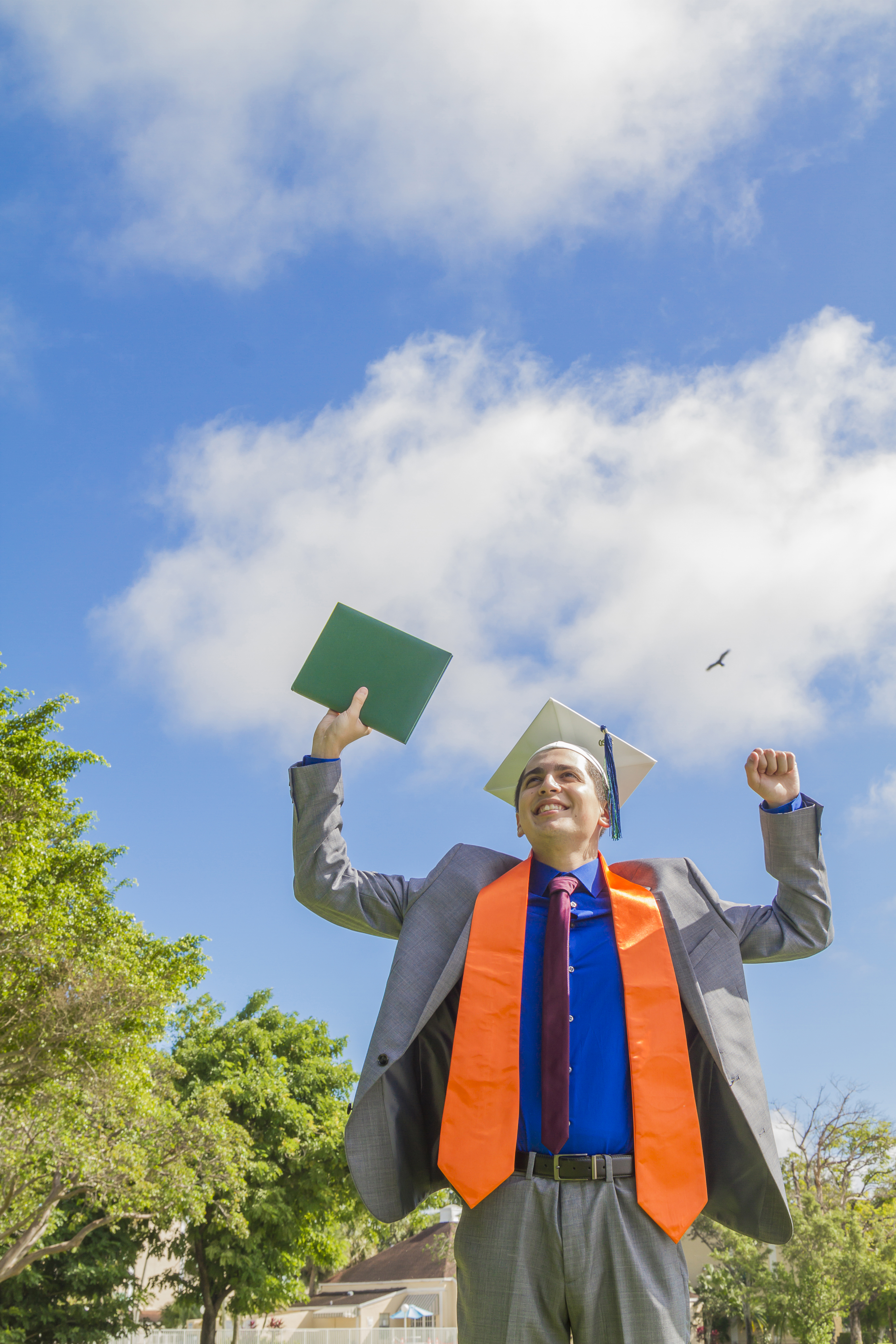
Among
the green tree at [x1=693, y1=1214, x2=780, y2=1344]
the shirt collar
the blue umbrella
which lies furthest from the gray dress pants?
the blue umbrella

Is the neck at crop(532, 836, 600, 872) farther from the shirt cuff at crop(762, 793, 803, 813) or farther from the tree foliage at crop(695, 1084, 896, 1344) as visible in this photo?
the tree foliage at crop(695, 1084, 896, 1344)

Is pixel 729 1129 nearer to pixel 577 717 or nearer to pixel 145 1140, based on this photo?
pixel 577 717

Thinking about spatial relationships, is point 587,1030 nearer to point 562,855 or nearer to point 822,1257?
point 562,855

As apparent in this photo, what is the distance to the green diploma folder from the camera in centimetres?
337

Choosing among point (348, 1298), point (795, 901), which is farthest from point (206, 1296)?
point (795, 901)

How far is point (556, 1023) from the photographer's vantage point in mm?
2697

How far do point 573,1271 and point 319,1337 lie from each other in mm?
32593

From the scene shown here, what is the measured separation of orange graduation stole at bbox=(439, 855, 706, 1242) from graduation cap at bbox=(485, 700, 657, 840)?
2.48 ft

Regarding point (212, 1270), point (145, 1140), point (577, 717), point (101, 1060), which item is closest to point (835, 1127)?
point (212, 1270)

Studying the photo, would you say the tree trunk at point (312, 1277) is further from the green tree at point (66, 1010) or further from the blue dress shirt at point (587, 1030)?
the blue dress shirt at point (587, 1030)

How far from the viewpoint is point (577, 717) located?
3.82m

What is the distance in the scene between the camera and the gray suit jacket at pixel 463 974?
2.70m

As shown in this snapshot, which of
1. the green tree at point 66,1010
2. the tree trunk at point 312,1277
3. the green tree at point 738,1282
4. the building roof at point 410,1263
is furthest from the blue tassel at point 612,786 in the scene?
the tree trunk at point 312,1277

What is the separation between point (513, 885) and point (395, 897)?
1.31ft
